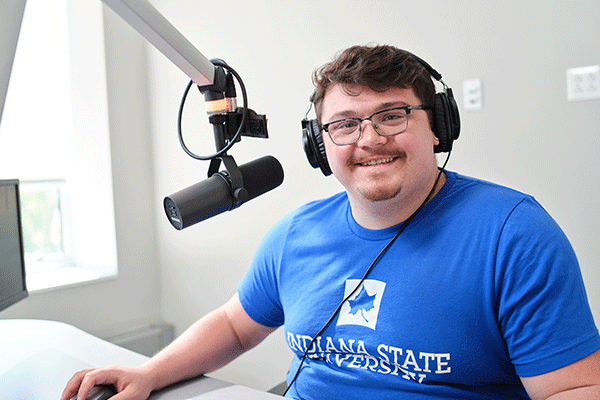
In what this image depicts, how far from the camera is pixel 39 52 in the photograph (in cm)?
254

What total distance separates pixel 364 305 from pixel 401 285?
0.09 m

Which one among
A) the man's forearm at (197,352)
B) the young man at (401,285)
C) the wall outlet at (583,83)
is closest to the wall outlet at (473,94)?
the wall outlet at (583,83)

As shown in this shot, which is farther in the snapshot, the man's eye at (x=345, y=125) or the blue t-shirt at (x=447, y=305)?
the man's eye at (x=345, y=125)

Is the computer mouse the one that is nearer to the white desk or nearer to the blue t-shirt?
the white desk

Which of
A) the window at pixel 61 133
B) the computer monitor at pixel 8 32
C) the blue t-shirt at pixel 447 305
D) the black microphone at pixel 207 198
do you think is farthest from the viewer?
the window at pixel 61 133

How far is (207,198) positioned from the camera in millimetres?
731

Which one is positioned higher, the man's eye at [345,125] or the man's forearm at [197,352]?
the man's eye at [345,125]

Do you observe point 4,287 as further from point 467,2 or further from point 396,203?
point 467,2

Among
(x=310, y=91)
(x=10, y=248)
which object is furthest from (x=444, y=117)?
(x=10, y=248)

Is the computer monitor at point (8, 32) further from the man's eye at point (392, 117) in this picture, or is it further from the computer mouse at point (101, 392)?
the man's eye at point (392, 117)

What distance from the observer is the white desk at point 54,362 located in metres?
1.05

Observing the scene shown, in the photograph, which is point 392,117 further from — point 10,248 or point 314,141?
point 10,248

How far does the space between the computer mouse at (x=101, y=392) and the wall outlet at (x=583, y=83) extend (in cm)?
145

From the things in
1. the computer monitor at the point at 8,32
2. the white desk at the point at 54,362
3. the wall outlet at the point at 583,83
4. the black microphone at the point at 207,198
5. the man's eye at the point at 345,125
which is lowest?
the white desk at the point at 54,362
